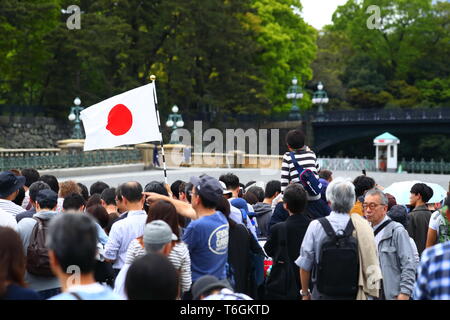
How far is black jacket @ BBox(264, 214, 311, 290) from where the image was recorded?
228 inches

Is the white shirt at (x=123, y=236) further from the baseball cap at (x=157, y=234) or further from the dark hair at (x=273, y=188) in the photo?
the dark hair at (x=273, y=188)

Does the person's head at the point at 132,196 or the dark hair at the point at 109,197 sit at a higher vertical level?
the person's head at the point at 132,196

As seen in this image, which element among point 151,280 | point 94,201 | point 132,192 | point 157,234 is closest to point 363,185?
point 94,201

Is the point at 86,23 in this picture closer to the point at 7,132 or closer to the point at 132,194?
the point at 7,132

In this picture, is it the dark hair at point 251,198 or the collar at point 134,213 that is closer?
the collar at point 134,213

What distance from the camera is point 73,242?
3.32 meters

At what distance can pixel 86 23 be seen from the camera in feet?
132

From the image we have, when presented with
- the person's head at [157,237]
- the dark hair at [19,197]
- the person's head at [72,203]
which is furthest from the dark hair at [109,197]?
the person's head at [157,237]

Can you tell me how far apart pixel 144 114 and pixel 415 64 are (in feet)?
196

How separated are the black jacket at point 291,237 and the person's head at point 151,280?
8.32 feet

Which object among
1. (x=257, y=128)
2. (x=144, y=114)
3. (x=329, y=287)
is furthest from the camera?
(x=257, y=128)

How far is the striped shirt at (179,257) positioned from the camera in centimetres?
476

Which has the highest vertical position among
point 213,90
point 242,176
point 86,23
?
point 86,23
